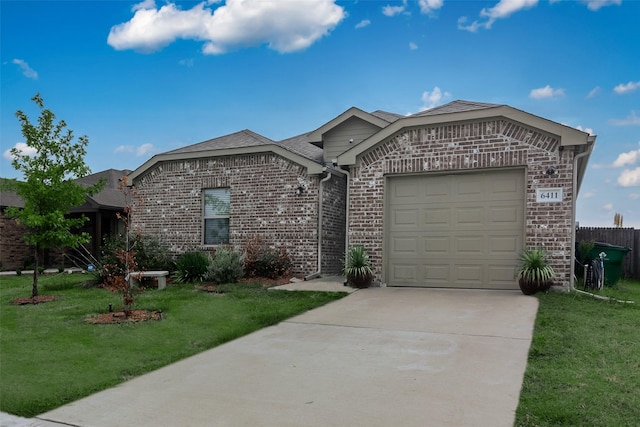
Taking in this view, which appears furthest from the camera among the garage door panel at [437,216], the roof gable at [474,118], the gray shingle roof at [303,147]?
the gray shingle roof at [303,147]

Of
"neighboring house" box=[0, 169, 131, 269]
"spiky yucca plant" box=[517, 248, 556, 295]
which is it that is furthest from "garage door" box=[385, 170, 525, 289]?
"neighboring house" box=[0, 169, 131, 269]

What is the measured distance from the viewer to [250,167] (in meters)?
13.4

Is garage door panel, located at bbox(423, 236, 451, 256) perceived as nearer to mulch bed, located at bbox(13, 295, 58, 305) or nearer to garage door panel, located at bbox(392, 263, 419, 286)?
garage door panel, located at bbox(392, 263, 419, 286)

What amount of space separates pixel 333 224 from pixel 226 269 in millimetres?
3285

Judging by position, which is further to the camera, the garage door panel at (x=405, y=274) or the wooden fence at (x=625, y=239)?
the wooden fence at (x=625, y=239)

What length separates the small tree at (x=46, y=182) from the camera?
10.0 meters

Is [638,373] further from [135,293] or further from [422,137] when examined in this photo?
[135,293]

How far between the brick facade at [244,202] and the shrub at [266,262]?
0.84 ft

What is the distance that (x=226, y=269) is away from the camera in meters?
11.6

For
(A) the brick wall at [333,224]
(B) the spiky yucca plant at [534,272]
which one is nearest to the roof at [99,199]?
(A) the brick wall at [333,224]

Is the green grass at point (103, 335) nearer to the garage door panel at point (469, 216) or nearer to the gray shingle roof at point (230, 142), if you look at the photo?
the garage door panel at point (469, 216)

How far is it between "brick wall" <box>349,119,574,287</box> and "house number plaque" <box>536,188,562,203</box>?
0.25 ft

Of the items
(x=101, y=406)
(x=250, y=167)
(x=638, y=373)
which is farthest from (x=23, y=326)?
(x=638, y=373)

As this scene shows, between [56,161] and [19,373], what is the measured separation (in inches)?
256
